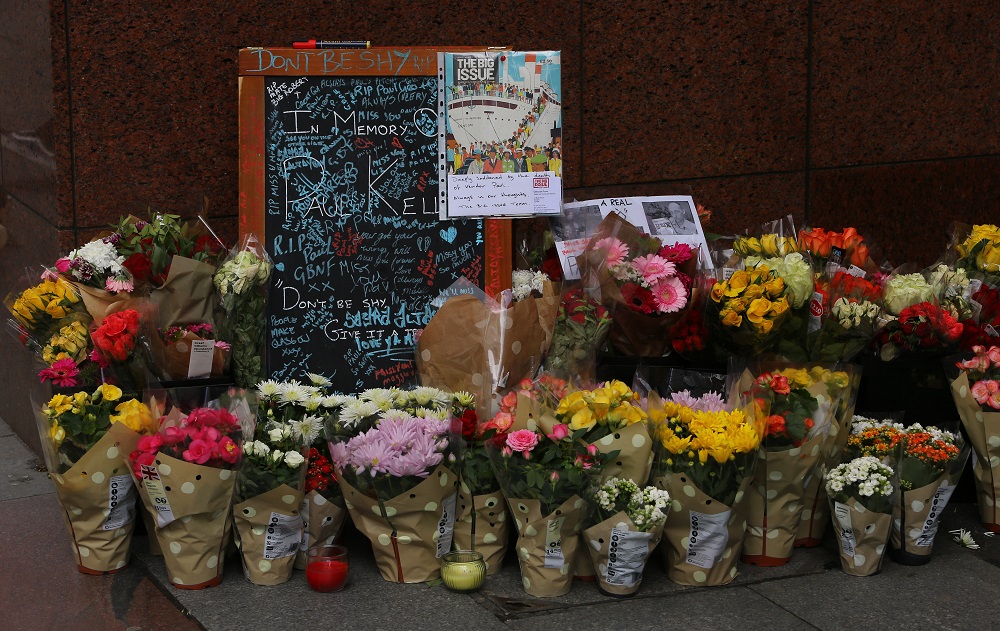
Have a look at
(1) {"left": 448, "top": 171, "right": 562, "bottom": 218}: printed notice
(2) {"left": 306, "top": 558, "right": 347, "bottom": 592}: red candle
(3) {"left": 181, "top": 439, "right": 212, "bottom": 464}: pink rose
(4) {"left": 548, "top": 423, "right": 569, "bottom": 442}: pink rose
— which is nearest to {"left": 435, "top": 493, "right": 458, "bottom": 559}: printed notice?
(2) {"left": 306, "top": 558, "right": 347, "bottom": 592}: red candle

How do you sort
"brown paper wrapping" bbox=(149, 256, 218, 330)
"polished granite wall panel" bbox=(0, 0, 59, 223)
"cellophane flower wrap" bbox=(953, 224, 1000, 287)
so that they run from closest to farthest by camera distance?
1. "brown paper wrapping" bbox=(149, 256, 218, 330)
2. "polished granite wall panel" bbox=(0, 0, 59, 223)
3. "cellophane flower wrap" bbox=(953, 224, 1000, 287)

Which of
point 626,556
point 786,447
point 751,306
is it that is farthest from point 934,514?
point 626,556

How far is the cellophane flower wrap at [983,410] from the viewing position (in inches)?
178

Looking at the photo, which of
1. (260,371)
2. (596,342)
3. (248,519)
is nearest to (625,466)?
(596,342)

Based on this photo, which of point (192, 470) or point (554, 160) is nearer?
point (192, 470)

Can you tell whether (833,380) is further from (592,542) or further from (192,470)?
(192,470)

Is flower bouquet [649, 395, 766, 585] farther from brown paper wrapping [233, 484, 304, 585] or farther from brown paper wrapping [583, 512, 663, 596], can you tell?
brown paper wrapping [233, 484, 304, 585]

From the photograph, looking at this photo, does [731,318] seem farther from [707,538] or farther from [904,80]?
[904,80]

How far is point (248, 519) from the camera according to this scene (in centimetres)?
389

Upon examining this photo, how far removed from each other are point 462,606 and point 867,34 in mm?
4380

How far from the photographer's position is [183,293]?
4.23m

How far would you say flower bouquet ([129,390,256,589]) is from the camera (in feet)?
12.3

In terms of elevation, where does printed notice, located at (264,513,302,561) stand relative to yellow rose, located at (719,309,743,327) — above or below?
below

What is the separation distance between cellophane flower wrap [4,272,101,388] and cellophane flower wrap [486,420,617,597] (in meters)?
1.61
